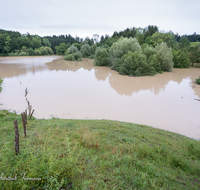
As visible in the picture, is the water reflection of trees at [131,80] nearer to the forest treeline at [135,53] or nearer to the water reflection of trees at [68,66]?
the forest treeline at [135,53]

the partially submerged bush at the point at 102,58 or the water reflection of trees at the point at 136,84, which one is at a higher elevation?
the partially submerged bush at the point at 102,58

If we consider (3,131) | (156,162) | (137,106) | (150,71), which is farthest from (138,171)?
(150,71)

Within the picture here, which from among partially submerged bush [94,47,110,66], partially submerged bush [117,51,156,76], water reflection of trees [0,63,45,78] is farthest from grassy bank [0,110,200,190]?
partially submerged bush [94,47,110,66]

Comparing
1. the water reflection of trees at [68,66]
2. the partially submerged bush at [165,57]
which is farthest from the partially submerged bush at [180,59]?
the water reflection of trees at [68,66]

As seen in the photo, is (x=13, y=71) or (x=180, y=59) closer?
(x=13, y=71)

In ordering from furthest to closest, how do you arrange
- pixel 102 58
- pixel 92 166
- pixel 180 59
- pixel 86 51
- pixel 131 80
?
1. pixel 86 51
2. pixel 180 59
3. pixel 102 58
4. pixel 131 80
5. pixel 92 166

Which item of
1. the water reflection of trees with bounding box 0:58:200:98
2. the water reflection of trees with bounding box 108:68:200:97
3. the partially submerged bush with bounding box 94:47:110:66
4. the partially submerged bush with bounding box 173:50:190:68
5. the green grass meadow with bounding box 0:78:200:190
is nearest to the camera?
the green grass meadow with bounding box 0:78:200:190

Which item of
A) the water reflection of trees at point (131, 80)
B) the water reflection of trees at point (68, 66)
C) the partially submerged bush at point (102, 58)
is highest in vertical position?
the partially submerged bush at point (102, 58)

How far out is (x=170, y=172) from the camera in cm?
434

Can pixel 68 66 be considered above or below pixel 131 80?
above

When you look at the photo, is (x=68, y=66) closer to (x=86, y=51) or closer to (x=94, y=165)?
(x=86, y=51)

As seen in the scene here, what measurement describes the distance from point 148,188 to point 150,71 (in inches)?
1167

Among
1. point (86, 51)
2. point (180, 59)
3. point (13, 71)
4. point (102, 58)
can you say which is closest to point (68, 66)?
point (102, 58)

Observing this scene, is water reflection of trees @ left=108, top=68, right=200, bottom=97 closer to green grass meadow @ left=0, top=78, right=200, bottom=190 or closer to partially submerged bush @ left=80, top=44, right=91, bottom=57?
green grass meadow @ left=0, top=78, right=200, bottom=190
